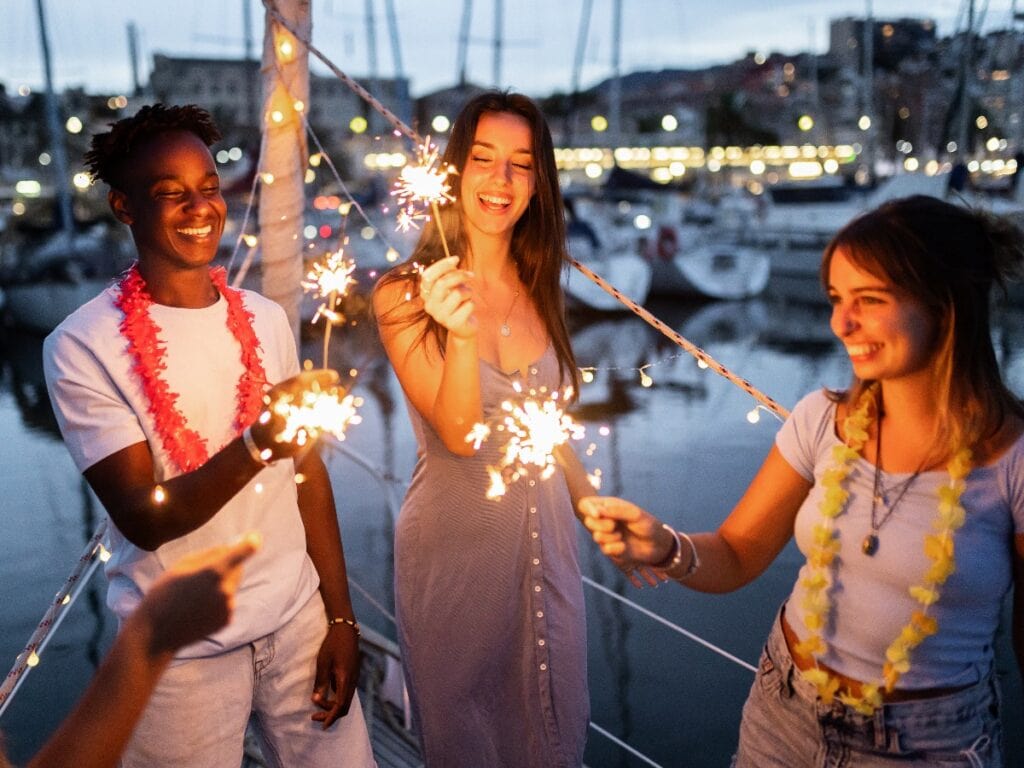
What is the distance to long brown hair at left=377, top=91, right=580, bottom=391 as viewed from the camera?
6.44 ft

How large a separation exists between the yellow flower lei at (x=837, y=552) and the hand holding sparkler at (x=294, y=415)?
0.76 meters

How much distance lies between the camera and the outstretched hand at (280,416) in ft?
4.83

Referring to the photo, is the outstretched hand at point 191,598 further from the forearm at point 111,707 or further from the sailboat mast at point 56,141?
the sailboat mast at point 56,141

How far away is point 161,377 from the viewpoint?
5.32ft

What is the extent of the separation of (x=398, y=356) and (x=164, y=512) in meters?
0.57

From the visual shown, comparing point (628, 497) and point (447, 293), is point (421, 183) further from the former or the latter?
point (628, 497)

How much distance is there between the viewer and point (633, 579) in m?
1.82

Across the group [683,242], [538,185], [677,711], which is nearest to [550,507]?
[538,185]

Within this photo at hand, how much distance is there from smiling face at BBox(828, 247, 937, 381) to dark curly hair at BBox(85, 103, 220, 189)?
1128 millimetres

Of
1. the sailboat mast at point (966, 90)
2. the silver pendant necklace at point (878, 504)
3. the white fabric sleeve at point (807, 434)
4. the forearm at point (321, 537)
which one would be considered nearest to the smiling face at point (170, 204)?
the forearm at point (321, 537)

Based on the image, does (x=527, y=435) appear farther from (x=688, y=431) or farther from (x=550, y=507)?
(x=688, y=431)

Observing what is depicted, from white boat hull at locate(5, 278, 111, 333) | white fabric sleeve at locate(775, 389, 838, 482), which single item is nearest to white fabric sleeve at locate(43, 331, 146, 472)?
white fabric sleeve at locate(775, 389, 838, 482)

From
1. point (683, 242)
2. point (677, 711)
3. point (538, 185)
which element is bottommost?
point (677, 711)

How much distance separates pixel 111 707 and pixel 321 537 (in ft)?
2.77
